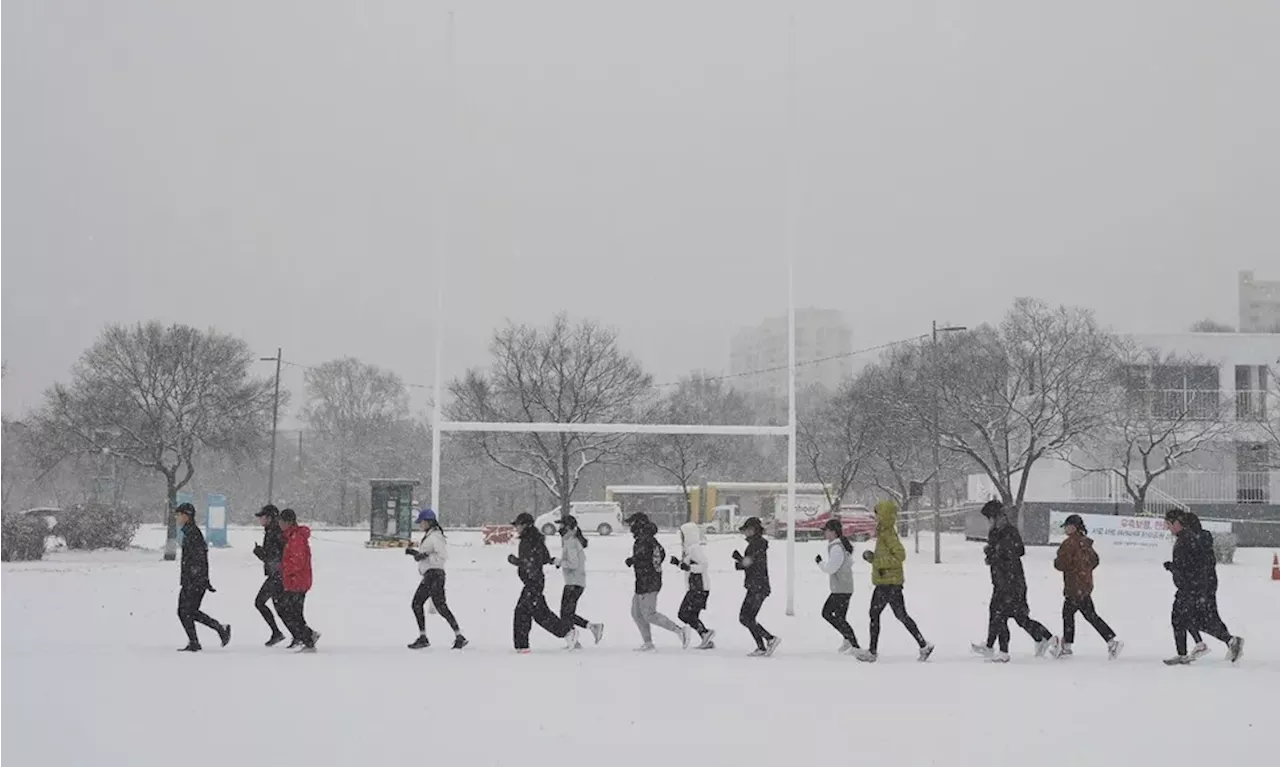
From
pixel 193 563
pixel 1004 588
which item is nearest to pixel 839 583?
pixel 1004 588

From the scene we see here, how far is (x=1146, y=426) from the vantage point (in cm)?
4238

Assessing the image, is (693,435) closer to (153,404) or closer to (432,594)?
(153,404)

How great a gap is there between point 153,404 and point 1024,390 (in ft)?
88.7

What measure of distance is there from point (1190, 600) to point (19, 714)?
34.6 feet

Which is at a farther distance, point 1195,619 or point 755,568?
point 755,568

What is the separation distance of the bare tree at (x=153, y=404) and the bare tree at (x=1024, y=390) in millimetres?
21185

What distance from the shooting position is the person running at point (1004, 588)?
12875 mm

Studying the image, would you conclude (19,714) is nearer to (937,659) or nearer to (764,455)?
(937,659)

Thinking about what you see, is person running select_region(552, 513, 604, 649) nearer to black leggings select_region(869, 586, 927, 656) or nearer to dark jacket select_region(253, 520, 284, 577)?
dark jacket select_region(253, 520, 284, 577)

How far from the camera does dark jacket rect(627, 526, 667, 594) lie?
44.4ft

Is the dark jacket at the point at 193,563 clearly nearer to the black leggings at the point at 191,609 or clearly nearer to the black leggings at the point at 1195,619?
the black leggings at the point at 191,609

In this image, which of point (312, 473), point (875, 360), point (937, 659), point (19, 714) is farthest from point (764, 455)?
point (19, 714)

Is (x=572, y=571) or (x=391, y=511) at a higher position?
(x=391, y=511)

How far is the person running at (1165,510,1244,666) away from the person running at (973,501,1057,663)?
4.29ft
